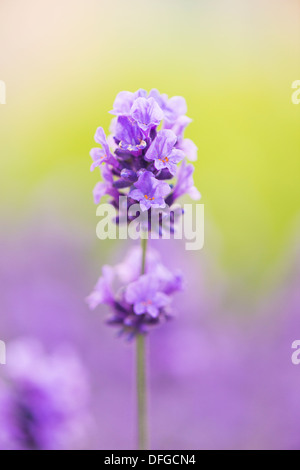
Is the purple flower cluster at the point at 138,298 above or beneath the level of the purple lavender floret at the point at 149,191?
beneath

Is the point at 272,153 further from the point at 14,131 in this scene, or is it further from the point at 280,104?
the point at 14,131

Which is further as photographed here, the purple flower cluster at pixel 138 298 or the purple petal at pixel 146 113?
the purple flower cluster at pixel 138 298

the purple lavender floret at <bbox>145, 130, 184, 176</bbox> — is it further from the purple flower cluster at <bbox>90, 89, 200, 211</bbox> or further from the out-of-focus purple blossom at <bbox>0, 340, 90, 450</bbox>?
the out-of-focus purple blossom at <bbox>0, 340, 90, 450</bbox>

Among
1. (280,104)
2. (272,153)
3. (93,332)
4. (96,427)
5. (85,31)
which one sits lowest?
(96,427)

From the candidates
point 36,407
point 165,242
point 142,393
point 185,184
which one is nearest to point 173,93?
point 165,242

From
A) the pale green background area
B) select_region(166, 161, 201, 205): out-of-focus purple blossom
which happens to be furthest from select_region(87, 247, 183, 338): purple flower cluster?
the pale green background area

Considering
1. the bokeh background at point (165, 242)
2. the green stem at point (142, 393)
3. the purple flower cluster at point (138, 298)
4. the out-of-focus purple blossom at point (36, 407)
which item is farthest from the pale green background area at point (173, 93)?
the green stem at point (142, 393)

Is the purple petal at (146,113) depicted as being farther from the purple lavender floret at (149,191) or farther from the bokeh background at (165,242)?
the bokeh background at (165,242)
